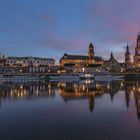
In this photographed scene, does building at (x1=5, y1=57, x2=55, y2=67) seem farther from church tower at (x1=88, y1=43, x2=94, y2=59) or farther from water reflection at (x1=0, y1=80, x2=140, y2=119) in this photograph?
water reflection at (x1=0, y1=80, x2=140, y2=119)

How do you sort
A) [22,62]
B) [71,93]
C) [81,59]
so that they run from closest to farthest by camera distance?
[71,93]
[22,62]
[81,59]

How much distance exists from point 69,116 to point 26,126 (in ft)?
16.9

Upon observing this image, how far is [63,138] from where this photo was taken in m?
15.7

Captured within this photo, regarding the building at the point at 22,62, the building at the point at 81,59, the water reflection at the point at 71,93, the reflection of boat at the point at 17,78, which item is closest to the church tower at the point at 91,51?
the building at the point at 81,59

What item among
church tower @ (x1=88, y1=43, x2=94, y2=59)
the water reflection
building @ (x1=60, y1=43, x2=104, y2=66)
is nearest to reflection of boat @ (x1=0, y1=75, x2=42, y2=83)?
the water reflection

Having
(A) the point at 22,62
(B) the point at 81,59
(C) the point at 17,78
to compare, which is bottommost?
(C) the point at 17,78

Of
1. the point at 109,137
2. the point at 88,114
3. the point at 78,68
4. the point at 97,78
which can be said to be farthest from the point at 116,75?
the point at 109,137

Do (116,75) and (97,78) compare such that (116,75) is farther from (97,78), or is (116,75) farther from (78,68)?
(78,68)

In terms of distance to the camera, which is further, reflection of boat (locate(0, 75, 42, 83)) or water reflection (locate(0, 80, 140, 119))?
reflection of boat (locate(0, 75, 42, 83))

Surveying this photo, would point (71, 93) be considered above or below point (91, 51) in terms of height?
below

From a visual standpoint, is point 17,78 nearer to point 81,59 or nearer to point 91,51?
point 81,59

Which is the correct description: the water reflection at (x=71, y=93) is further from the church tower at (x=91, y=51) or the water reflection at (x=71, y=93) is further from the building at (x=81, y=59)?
the church tower at (x=91, y=51)

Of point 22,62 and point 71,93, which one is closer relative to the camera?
point 71,93

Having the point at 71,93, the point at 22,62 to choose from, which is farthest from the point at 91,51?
the point at 71,93
